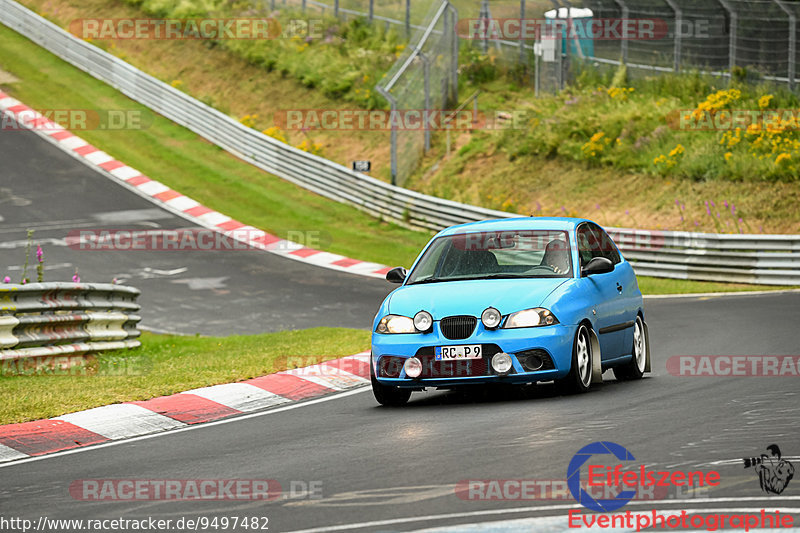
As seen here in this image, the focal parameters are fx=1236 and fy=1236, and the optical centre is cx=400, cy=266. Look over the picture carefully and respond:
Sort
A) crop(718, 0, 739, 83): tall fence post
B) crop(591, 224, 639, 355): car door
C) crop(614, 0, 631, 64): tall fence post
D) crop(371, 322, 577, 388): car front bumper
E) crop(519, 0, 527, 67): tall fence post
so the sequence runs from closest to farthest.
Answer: crop(371, 322, 577, 388): car front bumper < crop(591, 224, 639, 355): car door < crop(718, 0, 739, 83): tall fence post < crop(614, 0, 631, 64): tall fence post < crop(519, 0, 527, 67): tall fence post

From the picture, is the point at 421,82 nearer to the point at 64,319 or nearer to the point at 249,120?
the point at 249,120

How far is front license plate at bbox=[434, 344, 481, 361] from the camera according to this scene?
32.6ft

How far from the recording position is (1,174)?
1252 inches

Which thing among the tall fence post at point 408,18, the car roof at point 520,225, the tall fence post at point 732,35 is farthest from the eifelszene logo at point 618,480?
the tall fence post at point 408,18

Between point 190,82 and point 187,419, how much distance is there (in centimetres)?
3162

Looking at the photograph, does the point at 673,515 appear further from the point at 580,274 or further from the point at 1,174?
the point at 1,174

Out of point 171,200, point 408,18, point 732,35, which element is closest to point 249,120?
point 408,18

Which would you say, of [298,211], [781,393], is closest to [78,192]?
[298,211]

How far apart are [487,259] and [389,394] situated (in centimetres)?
152

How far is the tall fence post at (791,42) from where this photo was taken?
27203mm

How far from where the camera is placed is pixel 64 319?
13938 mm

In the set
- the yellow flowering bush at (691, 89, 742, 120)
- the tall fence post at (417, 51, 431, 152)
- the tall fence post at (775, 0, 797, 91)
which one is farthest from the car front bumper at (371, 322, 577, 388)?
the tall fence post at (417, 51, 431, 152)

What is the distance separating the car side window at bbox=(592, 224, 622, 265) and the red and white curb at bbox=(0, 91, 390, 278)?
40.3 ft

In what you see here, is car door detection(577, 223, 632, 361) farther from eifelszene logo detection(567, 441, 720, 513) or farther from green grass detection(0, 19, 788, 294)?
green grass detection(0, 19, 788, 294)
